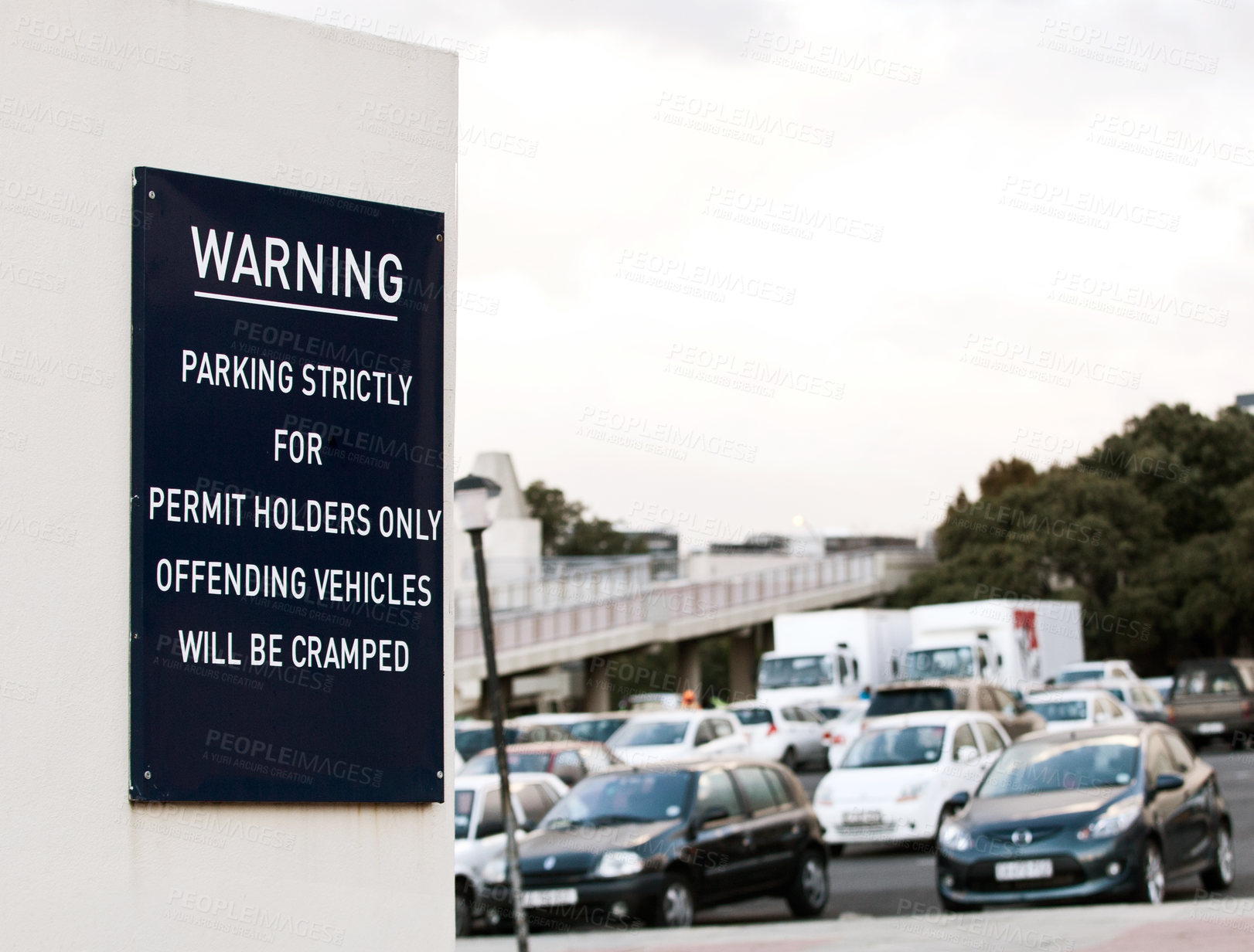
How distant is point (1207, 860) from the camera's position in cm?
1361

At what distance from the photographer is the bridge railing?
151ft

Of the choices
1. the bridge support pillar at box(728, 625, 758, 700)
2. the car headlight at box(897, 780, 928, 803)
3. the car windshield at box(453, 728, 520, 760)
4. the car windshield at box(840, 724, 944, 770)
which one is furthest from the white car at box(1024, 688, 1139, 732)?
the bridge support pillar at box(728, 625, 758, 700)

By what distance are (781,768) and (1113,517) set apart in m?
43.7

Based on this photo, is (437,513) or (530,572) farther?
(530,572)

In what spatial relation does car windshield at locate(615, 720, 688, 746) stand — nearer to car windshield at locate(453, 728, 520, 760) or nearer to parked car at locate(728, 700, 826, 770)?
car windshield at locate(453, 728, 520, 760)

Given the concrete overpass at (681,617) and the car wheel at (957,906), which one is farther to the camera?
the concrete overpass at (681,617)

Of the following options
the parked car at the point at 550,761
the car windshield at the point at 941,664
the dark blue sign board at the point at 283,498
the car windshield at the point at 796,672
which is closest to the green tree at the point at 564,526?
the car windshield at the point at 796,672

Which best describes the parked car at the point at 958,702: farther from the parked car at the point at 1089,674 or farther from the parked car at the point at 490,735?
the parked car at the point at 1089,674

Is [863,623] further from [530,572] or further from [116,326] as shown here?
[116,326]

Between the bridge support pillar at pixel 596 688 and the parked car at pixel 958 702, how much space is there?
26600 mm

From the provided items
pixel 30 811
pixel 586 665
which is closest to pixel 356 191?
pixel 30 811

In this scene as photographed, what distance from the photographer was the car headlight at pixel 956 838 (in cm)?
1303

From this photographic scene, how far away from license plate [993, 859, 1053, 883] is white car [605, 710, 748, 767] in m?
12.7

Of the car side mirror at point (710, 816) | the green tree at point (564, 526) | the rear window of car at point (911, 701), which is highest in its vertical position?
the green tree at point (564, 526)
